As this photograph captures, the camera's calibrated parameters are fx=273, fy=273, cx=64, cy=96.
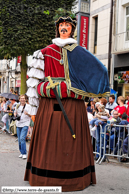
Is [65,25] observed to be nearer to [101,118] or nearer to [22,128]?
[101,118]

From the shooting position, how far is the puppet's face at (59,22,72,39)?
177 inches

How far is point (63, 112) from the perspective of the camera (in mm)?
4188

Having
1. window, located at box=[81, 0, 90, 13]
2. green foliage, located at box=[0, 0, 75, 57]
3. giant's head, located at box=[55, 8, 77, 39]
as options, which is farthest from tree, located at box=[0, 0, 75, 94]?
giant's head, located at box=[55, 8, 77, 39]

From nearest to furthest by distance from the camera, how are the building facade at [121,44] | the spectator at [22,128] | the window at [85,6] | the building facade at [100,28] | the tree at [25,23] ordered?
the spectator at [22,128] → the tree at [25,23] → the building facade at [121,44] → the building facade at [100,28] → the window at [85,6]

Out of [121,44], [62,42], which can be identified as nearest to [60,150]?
[62,42]

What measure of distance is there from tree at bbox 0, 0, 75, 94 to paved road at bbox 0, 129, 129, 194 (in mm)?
6959

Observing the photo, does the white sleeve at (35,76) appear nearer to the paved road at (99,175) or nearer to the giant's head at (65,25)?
the giant's head at (65,25)

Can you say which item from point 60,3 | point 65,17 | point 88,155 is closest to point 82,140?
point 88,155

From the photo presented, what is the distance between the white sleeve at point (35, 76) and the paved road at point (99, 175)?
131cm

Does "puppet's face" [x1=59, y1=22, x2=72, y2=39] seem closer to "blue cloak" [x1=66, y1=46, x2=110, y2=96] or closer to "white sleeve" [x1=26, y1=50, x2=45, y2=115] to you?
"blue cloak" [x1=66, y1=46, x2=110, y2=96]

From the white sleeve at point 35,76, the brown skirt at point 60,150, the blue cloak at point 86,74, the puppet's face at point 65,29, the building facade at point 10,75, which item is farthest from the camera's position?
the building facade at point 10,75

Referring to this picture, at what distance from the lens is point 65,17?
456 centimetres

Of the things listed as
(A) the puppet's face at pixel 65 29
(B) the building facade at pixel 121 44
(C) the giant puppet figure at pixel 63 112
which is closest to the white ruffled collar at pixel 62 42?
(C) the giant puppet figure at pixel 63 112

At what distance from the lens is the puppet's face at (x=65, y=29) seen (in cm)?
451
